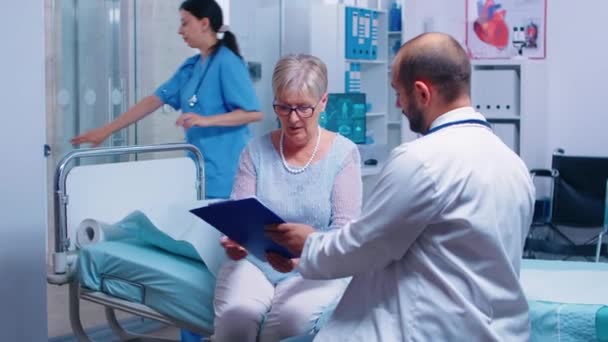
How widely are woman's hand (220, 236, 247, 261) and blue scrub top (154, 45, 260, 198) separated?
123cm

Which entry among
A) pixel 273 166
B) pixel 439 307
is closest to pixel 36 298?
pixel 273 166

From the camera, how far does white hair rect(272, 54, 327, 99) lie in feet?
9.42

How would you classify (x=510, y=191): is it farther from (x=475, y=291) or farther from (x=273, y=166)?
(x=273, y=166)

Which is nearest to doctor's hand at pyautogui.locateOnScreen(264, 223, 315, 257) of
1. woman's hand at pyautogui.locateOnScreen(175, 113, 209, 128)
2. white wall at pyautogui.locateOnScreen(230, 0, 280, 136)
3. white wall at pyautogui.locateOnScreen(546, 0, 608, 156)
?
woman's hand at pyautogui.locateOnScreen(175, 113, 209, 128)

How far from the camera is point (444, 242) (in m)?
1.98

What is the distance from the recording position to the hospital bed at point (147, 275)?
255 cm

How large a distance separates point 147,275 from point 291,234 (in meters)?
0.82

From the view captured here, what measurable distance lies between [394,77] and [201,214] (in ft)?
2.16

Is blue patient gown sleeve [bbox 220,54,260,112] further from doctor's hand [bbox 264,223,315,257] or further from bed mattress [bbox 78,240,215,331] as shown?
doctor's hand [bbox 264,223,315,257]

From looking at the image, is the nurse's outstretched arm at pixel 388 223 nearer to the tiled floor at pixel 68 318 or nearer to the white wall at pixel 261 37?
the tiled floor at pixel 68 318

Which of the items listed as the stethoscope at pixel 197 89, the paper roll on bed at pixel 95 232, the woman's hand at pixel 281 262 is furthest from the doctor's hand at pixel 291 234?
the stethoscope at pixel 197 89

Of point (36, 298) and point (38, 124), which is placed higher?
point (38, 124)

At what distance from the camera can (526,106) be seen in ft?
22.0

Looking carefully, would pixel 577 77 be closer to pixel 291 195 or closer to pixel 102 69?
pixel 102 69
